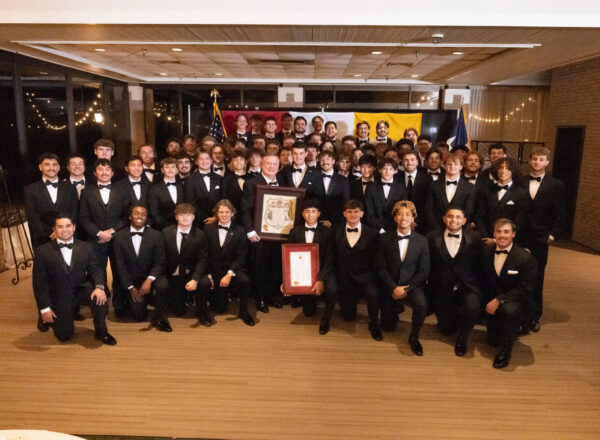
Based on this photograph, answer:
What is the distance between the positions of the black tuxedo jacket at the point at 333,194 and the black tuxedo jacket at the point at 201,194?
51.5 inches

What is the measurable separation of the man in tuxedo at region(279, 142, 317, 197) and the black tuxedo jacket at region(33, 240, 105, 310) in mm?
2551

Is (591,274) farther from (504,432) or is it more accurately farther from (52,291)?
(52,291)

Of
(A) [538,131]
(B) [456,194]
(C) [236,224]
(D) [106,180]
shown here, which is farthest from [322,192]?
(A) [538,131]

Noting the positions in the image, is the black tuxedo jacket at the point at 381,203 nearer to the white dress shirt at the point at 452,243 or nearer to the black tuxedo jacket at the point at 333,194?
the black tuxedo jacket at the point at 333,194

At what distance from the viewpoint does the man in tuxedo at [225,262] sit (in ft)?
18.0

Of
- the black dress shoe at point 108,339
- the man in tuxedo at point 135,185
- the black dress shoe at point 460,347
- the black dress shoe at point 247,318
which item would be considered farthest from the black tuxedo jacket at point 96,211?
the black dress shoe at point 460,347

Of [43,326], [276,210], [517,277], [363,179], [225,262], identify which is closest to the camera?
[517,277]

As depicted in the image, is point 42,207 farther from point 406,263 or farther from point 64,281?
point 406,263

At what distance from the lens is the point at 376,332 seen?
16.9ft

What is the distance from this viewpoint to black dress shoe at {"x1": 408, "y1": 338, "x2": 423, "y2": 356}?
15.8 feet

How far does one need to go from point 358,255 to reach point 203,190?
2198 millimetres

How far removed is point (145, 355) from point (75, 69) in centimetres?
785

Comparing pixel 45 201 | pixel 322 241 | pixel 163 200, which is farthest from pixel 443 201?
pixel 45 201

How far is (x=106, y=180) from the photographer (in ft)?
18.6
